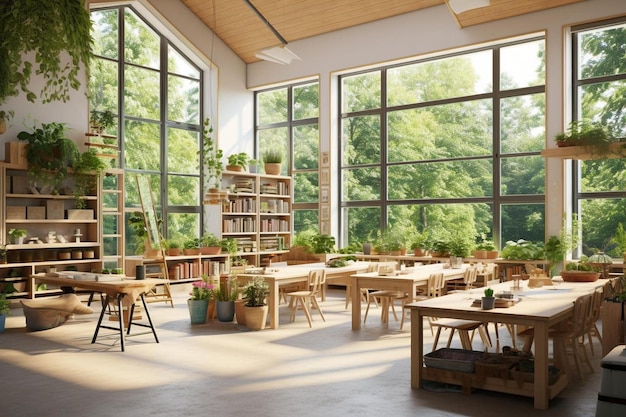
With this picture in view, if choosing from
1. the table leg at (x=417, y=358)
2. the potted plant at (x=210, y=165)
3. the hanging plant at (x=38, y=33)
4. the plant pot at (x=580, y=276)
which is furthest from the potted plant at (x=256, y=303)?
the hanging plant at (x=38, y=33)

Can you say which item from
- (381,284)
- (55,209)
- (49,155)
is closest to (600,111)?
(381,284)

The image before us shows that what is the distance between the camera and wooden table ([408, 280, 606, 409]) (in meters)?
4.64

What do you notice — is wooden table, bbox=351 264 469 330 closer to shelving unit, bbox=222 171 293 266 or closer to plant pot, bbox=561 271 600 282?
plant pot, bbox=561 271 600 282

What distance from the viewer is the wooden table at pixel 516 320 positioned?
4641mm

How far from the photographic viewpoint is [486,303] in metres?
5.09

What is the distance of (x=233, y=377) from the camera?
5.50 meters

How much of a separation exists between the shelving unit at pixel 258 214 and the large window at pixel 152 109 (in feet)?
2.72

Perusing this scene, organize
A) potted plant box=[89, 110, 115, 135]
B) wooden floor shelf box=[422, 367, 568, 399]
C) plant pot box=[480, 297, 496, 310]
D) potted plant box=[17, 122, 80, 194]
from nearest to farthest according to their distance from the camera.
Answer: wooden floor shelf box=[422, 367, 568, 399], plant pot box=[480, 297, 496, 310], potted plant box=[17, 122, 80, 194], potted plant box=[89, 110, 115, 135]

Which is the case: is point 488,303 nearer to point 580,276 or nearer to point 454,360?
point 454,360

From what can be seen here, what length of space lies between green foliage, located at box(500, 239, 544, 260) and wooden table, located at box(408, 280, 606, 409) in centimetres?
453

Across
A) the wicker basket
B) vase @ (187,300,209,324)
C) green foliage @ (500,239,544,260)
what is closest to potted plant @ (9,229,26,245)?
vase @ (187,300,209,324)

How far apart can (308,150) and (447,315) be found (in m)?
9.17

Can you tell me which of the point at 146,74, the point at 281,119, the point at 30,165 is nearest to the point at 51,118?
the point at 30,165

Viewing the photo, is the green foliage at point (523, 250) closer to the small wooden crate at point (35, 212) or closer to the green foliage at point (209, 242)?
the green foliage at point (209, 242)
